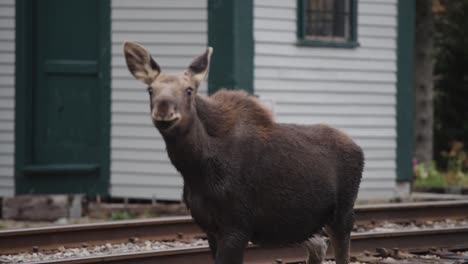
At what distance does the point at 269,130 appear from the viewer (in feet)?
18.1

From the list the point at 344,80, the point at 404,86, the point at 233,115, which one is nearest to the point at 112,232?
the point at 233,115

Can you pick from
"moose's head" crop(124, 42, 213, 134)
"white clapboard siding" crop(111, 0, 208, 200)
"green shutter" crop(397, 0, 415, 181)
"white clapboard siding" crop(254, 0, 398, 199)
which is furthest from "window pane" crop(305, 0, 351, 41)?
"moose's head" crop(124, 42, 213, 134)

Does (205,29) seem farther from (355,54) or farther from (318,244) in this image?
(318,244)

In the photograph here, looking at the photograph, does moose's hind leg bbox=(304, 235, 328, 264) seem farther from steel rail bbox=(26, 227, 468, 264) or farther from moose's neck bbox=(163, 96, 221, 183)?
moose's neck bbox=(163, 96, 221, 183)

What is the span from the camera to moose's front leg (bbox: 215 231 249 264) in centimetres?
511

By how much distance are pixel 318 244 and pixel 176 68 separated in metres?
7.24

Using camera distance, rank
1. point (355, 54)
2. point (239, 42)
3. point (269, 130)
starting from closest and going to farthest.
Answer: point (269, 130), point (239, 42), point (355, 54)

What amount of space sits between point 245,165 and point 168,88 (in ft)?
2.34

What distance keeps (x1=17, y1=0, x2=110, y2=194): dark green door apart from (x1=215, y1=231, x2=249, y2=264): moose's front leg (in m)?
8.16

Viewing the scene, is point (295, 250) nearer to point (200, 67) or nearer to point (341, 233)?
point (341, 233)

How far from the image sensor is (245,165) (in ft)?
A: 17.4

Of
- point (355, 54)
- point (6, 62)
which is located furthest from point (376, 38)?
point (6, 62)

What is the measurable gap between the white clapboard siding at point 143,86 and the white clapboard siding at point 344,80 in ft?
3.14

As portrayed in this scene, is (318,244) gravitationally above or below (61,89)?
below
